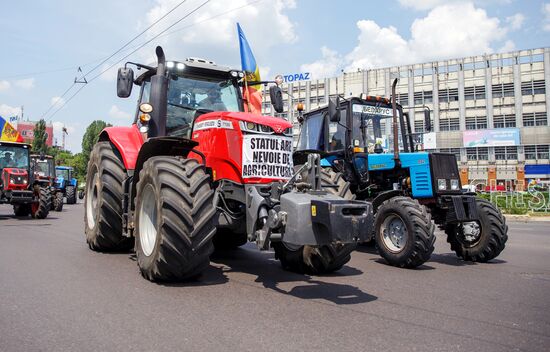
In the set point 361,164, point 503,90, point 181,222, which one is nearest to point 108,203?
point 181,222

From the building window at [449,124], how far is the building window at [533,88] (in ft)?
28.0

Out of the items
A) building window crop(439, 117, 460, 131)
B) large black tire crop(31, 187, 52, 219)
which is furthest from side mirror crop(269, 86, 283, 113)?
building window crop(439, 117, 460, 131)

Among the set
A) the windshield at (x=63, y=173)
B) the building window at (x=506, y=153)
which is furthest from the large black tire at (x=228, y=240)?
the building window at (x=506, y=153)

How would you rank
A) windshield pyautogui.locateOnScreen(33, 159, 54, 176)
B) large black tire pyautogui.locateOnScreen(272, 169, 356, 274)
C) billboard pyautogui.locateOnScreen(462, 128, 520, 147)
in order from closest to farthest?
large black tire pyautogui.locateOnScreen(272, 169, 356, 274)
windshield pyautogui.locateOnScreen(33, 159, 54, 176)
billboard pyautogui.locateOnScreen(462, 128, 520, 147)

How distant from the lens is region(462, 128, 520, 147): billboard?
56403mm

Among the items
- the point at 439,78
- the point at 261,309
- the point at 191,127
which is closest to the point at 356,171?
the point at 191,127

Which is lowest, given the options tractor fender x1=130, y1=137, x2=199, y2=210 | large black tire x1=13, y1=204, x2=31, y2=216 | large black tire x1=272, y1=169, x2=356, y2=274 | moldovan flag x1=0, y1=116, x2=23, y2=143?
large black tire x1=272, y1=169, x2=356, y2=274

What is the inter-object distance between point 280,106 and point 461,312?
3.96 m

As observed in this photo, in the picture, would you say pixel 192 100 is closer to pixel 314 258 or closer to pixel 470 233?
pixel 314 258

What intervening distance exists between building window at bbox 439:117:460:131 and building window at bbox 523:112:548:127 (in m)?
8.06

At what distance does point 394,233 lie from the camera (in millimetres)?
7164

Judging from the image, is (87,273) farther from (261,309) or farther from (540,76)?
(540,76)

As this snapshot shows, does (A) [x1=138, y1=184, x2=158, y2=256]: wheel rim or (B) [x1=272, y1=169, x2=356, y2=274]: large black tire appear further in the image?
(B) [x1=272, y1=169, x2=356, y2=274]: large black tire

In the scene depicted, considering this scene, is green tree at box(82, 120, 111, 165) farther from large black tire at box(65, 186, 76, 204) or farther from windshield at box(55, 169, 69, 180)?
large black tire at box(65, 186, 76, 204)
